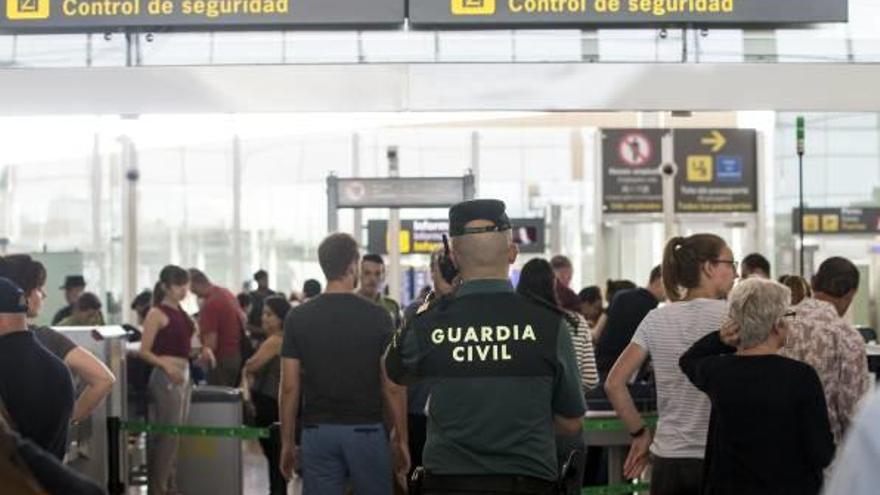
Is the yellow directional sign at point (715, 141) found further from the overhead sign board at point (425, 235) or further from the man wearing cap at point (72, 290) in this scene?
the man wearing cap at point (72, 290)

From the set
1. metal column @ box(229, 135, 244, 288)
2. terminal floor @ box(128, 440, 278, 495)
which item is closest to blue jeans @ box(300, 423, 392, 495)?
terminal floor @ box(128, 440, 278, 495)

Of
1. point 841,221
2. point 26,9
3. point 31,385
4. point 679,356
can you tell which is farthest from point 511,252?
point 841,221

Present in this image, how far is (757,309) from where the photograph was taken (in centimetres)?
503

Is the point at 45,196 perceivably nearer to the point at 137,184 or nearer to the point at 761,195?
the point at 137,184

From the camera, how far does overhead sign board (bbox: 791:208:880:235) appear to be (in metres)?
21.8

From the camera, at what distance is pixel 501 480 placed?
4328 mm

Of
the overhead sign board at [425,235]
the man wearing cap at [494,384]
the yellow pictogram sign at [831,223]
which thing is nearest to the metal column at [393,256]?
the overhead sign board at [425,235]

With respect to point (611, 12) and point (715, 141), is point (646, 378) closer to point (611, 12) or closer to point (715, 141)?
point (611, 12)

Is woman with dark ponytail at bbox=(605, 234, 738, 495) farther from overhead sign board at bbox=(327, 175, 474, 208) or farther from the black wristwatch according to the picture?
overhead sign board at bbox=(327, 175, 474, 208)

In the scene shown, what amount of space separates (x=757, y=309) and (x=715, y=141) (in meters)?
14.2

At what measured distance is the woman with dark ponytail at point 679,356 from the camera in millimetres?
5746

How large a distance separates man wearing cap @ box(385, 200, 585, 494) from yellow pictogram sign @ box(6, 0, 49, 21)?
5.56m

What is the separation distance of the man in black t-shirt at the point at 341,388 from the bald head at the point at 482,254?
1.93 meters

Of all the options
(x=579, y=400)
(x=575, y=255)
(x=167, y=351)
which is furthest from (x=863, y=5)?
(x=575, y=255)
